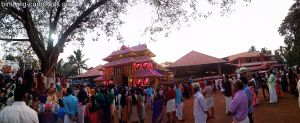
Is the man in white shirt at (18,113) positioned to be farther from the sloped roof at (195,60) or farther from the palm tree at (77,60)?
the palm tree at (77,60)

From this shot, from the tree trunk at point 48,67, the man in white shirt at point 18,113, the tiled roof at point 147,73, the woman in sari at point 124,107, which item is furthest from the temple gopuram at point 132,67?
the man in white shirt at point 18,113

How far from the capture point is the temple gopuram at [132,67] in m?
39.6

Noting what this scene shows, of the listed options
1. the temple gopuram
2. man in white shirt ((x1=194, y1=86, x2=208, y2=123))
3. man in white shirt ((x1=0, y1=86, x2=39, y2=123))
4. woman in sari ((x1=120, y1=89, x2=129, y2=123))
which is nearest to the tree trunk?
woman in sari ((x1=120, y1=89, x2=129, y2=123))

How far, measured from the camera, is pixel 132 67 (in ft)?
136

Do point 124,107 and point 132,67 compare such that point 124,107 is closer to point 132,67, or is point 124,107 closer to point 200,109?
point 200,109

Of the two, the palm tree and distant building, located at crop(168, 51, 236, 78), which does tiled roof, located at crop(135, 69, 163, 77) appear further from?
the palm tree

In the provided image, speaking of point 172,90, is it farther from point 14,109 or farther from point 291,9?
point 291,9

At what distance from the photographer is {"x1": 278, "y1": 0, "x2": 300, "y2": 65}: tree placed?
137 feet

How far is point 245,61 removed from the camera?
6875 cm

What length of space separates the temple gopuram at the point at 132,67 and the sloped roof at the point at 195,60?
10.4ft

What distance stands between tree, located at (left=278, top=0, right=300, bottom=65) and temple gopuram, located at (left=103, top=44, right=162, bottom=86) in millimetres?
18704

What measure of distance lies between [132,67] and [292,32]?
924 inches

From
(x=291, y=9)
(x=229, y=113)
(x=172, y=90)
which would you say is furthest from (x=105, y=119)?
(x=291, y=9)

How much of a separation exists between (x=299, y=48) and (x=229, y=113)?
38820 mm
